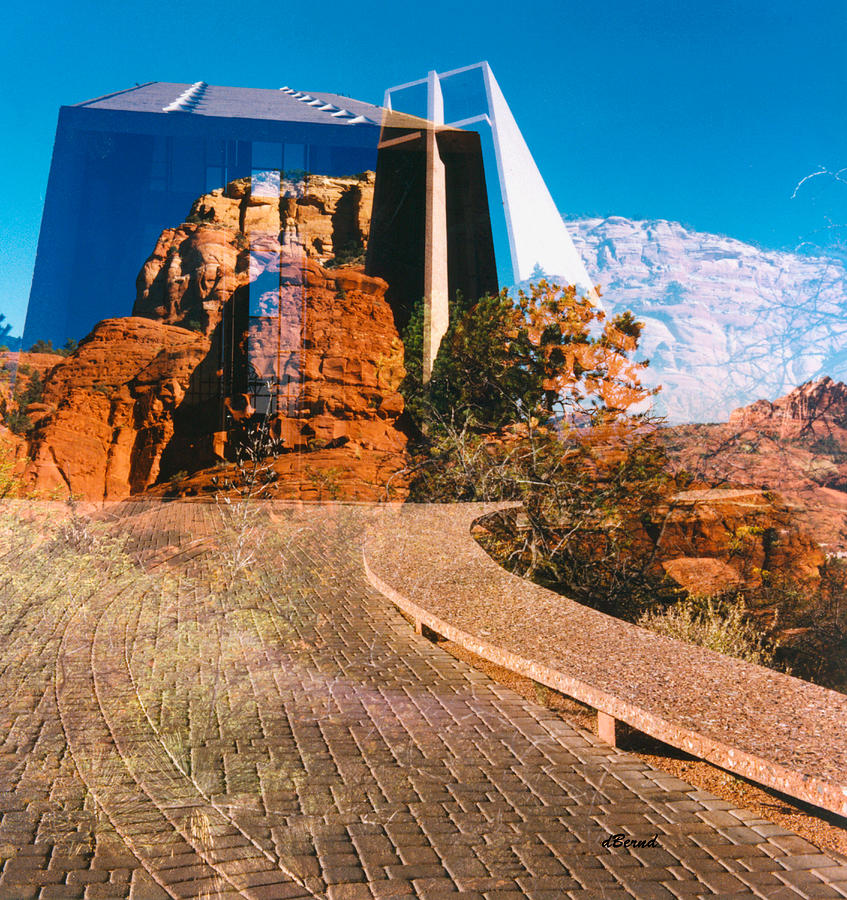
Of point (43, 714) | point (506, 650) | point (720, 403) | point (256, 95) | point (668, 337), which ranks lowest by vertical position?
point (43, 714)

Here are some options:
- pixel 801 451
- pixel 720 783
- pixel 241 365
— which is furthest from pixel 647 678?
pixel 241 365

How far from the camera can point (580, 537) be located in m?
3.88

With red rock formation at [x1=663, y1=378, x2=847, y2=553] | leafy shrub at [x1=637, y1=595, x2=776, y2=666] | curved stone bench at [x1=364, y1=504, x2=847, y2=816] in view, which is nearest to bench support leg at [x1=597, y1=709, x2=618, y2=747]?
curved stone bench at [x1=364, y1=504, x2=847, y2=816]

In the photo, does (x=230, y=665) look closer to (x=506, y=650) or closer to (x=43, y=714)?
(x=43, y=714)

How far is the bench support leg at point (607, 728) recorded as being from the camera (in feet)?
7.27

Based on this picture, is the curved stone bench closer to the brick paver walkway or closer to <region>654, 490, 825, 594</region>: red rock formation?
the brick paver walkway

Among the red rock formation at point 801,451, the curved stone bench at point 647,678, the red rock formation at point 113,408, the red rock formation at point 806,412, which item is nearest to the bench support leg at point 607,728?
the curved stone bench at point 647,678

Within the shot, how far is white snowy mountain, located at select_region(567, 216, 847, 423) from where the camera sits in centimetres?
221

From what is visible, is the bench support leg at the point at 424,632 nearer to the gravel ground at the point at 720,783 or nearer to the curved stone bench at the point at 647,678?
the curved stone bench at the point at 647,678

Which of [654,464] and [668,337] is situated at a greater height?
[668,337]

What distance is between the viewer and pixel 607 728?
2.24m

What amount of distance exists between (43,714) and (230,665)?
719 mm

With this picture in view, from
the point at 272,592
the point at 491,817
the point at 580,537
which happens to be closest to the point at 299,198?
the point at 272,592

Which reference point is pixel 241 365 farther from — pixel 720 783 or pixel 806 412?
pixel 720 783
